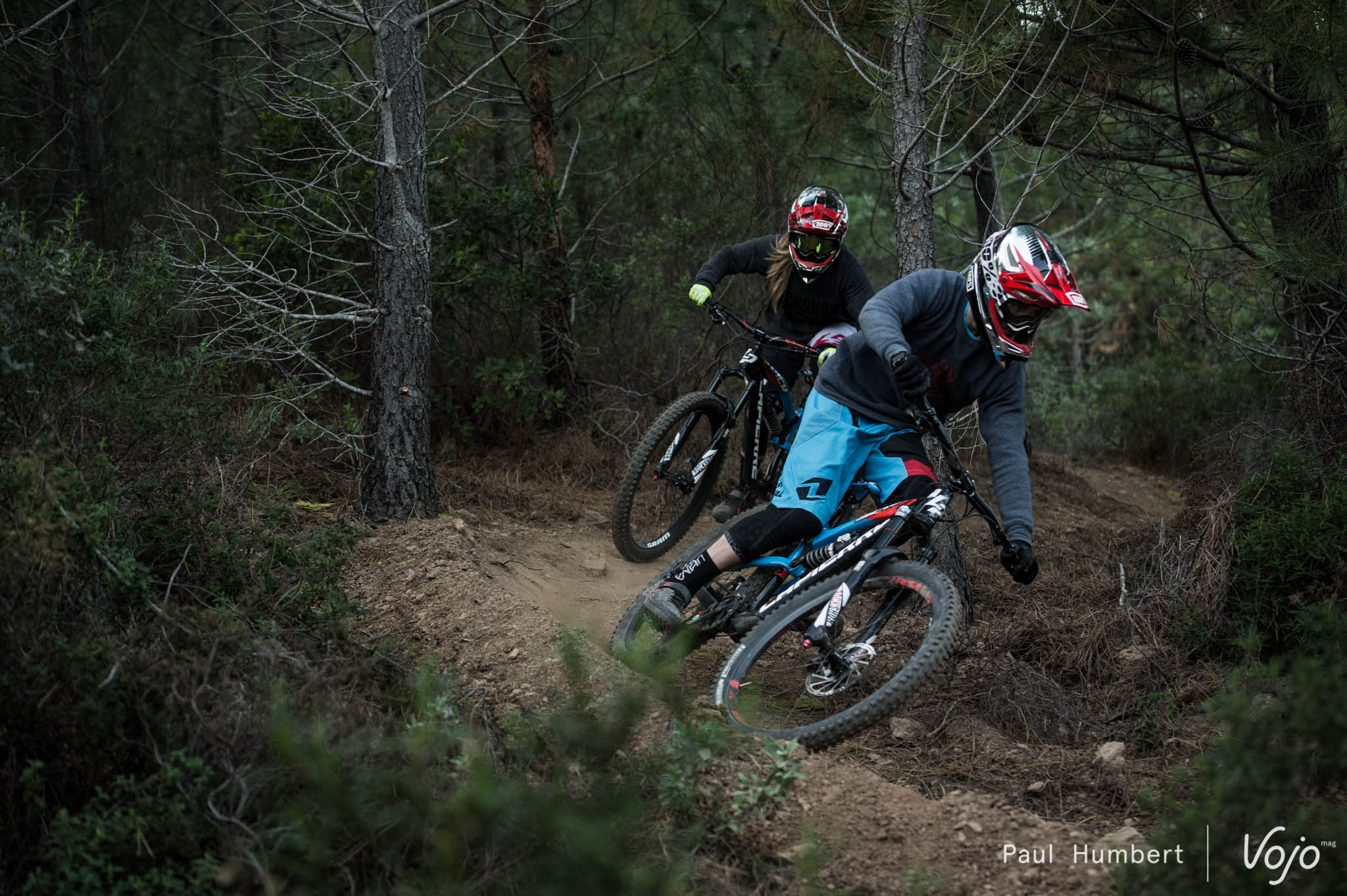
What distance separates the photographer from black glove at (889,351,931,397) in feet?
12.3

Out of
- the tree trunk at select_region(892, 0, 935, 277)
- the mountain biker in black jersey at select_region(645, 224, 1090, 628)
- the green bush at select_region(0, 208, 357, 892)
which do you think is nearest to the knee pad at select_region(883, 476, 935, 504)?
the mountain biker in black jersey at select_region(645, 224, 1090, 628)

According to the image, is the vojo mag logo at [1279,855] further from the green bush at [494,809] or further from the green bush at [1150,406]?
the green bush at [1150,406]

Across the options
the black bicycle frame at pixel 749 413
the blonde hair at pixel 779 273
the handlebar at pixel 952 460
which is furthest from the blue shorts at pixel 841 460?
the blonde hair at pixel 779 273

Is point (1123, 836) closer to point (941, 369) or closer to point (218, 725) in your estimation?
point (941, 369)

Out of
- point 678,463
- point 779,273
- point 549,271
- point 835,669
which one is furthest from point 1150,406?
point 835,669

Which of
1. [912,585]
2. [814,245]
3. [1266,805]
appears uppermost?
[814,245]

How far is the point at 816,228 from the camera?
5578mm

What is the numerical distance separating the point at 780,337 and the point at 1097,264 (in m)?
12.3

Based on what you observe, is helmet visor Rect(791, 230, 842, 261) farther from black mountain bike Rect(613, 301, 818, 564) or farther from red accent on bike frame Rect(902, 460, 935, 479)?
red accent on bike frame Rect(902, 460, 935, 479)

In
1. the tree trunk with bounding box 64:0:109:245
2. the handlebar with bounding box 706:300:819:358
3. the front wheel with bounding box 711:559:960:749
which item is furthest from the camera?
the tree trunk with bounding box 64:0:109:245

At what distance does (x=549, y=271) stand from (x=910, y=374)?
4351mm

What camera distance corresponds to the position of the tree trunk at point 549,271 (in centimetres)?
759

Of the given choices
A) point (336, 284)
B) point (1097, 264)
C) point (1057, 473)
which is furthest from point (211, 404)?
point (1097, 264)

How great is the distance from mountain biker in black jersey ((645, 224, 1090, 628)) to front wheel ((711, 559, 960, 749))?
1.07 feet
